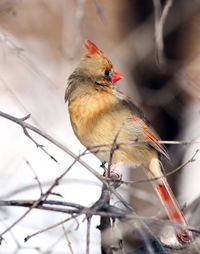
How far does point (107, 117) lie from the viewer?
364 centimetres

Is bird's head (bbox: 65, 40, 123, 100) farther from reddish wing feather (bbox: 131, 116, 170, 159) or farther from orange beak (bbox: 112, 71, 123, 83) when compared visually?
reddish wing feather (bbox: 131, 116, 170, 159)

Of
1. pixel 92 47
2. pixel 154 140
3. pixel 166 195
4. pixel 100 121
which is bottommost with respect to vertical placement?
pixel 166 195

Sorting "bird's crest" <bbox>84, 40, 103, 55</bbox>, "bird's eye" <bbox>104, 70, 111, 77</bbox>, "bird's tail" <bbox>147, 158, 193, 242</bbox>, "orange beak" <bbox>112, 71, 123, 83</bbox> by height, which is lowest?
"bird's tail" <bbox>147, 158, 193, 242</bbox>

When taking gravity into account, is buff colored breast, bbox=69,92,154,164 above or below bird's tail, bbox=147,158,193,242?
above

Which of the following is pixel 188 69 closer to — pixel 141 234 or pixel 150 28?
pixel 150 28

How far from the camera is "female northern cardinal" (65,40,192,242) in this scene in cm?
359

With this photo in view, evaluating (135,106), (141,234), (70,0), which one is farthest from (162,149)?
(70,0)

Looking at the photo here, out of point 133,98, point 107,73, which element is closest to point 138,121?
point 107,73

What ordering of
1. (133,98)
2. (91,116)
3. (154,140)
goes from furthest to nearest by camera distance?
(133,98) < (154,140) < (91,116)

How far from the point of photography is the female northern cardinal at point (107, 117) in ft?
11.8

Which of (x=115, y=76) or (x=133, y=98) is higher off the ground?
(x=133, y=98)

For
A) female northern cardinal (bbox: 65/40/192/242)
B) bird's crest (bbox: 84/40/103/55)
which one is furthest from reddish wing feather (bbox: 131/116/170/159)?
bird's crest (bbox: 84/40/103/55)

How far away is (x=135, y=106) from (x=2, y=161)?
7.24 feet

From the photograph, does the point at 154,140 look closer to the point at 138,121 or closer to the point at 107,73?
the point at 138,121
